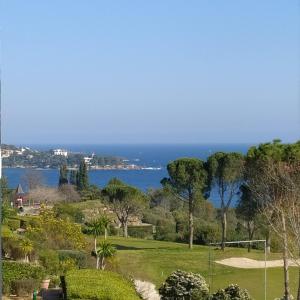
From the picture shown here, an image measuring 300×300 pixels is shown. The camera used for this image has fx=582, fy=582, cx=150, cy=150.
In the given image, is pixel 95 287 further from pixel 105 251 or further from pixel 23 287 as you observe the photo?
pixel 105 251

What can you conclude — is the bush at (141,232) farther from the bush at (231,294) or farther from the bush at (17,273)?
the bush at (17,273)

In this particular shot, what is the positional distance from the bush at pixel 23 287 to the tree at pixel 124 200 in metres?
24.5

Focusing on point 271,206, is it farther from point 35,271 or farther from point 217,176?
point 217,176

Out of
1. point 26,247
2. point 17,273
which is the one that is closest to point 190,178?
point 26,247

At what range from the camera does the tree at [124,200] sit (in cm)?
3816

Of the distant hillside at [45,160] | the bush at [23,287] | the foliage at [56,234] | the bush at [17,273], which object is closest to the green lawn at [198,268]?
the foliage at [56,234]

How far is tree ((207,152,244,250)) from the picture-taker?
30.1 metres

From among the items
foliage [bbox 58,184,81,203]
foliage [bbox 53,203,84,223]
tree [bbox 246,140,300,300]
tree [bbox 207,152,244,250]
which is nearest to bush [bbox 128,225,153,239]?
foliage [bbox 53,203,84,223]

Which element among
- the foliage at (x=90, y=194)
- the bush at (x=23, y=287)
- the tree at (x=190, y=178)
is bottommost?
the foliage at (x=90, y=194)

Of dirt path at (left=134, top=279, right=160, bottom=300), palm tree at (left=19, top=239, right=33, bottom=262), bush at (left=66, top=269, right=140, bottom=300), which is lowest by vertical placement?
dirt path at (left=134, top=279, right=160, bottom=300)

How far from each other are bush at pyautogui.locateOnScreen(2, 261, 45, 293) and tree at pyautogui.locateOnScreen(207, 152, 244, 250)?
1634 cm

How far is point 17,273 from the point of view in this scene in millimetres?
14047

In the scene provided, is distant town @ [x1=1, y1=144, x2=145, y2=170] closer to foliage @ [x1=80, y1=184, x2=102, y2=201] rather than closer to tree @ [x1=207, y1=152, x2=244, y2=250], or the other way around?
foliage @ [x1=80, y1=184, x2=102, y2=201]

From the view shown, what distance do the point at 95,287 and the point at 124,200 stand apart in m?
27.2
